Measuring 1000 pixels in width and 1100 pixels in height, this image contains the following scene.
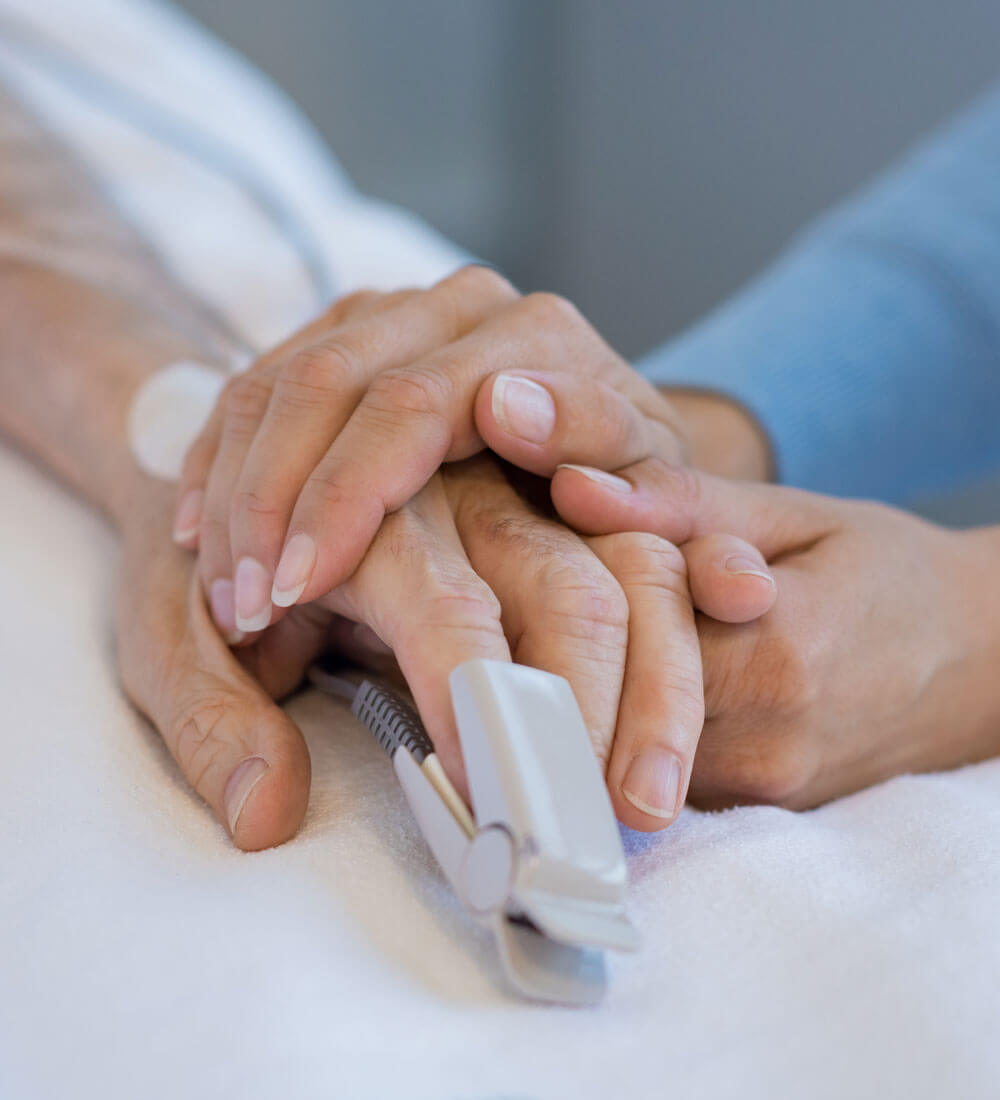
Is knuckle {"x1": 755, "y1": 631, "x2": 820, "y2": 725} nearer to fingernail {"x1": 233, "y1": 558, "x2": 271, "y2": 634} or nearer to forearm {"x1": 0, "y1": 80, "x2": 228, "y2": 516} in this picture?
fingernail {"x1": 233, "y1": 558, "x2": 271, "y2": 634}

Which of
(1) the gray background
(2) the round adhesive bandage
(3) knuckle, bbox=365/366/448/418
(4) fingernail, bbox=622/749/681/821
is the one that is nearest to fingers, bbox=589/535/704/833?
(4) fingernail, bbox=622/749/681/821

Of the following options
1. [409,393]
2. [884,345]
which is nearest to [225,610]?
[409,393]

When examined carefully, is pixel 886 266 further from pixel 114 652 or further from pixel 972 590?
pixel 114 652

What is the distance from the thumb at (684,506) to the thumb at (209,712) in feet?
0.57

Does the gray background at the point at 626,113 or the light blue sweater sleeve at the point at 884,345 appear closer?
the light blue sweater sleeve at the point at 884,345

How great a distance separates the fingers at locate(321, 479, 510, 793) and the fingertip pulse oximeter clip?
0.08 ft

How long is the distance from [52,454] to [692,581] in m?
0.52

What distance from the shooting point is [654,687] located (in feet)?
1.45

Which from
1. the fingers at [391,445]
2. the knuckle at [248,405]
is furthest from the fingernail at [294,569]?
the knuckle at [248,405]

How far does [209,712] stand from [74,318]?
46cm

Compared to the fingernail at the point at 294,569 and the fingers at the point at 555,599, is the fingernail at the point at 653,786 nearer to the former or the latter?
the fingers at the point at 555,599

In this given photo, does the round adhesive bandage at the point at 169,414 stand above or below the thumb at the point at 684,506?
below

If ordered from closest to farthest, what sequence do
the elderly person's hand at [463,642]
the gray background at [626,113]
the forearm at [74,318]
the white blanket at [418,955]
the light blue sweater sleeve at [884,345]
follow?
the white blanket at [418,955]
the elderly person's hand at [463,642]
the forearm at [74,318]
the light blue sweater sleeve at [884,345]
the gray background at [626,113]

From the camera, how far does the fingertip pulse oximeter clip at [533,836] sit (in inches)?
13.4
